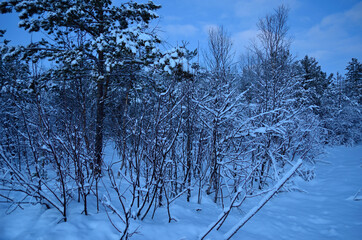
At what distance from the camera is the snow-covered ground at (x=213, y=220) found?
2.11 meters

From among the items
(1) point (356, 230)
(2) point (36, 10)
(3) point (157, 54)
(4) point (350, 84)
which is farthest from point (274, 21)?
(4) point (350, 84)

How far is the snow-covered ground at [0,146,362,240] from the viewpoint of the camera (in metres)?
2.11

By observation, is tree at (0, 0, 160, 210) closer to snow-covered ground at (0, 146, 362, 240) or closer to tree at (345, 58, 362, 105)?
snow-covered ground at (0, 146, 362, 240)

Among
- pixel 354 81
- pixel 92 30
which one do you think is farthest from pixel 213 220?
pixel 354 81

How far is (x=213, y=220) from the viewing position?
10.6ft

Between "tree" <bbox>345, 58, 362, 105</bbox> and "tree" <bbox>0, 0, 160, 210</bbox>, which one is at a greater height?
"tree" <bbox>345, 58, 362, 105</bbox>

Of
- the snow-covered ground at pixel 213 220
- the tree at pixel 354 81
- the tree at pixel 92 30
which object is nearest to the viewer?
the snow-covered ground at pixel 213 220

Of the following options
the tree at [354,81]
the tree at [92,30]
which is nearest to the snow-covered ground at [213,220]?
the tree at [92,30]

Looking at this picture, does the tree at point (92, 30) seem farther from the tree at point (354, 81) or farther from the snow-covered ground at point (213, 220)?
the tree at point (354, 81)

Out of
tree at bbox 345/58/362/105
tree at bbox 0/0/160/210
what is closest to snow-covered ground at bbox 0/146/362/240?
tree at bbox 0/0/160/210

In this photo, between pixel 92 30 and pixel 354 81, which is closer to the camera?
pixel 92 30

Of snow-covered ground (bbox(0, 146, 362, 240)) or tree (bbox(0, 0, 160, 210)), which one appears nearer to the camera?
snow-covered ground (bbox(0, 146, 362, 240))

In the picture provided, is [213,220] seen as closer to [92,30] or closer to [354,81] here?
[92,30]

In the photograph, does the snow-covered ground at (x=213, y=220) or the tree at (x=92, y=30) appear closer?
the snow-covered ground at (x=213, y=220)
